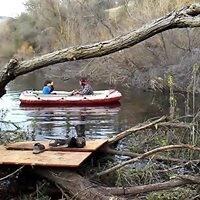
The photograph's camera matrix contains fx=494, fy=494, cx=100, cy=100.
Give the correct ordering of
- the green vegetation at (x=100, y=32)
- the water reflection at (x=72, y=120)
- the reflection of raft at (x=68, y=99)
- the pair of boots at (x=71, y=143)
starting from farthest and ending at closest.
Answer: the green vegetation at (x=100, y=32) → the reflection of raft at (x=68, y=99) → the water reflection at (x=72, y=120) → the pair of boots at (x=71, y=143)

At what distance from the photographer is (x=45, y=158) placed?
7.43 m

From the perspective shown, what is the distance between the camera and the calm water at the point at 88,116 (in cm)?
1547

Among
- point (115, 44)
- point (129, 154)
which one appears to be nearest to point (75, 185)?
point (129, 154)

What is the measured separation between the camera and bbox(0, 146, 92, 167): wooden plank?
23.4 feet

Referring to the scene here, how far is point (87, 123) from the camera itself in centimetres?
1702

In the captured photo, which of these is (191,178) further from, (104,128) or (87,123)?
(87,123)

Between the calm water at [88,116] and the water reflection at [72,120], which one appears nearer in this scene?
the water reflection at [72,120]

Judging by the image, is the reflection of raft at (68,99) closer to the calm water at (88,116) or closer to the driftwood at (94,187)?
the calm water at (88,116)

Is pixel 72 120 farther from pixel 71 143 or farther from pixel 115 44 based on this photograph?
pixel 115 44

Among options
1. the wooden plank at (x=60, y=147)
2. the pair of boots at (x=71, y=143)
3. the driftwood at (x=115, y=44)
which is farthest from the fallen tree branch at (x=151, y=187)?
the driftwood at (x=115, y=44)

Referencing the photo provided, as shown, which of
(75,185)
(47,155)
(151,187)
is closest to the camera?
(151,187)

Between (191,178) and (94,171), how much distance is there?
79.9 inches

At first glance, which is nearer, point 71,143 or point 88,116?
point 71,143

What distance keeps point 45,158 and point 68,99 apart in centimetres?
1343
